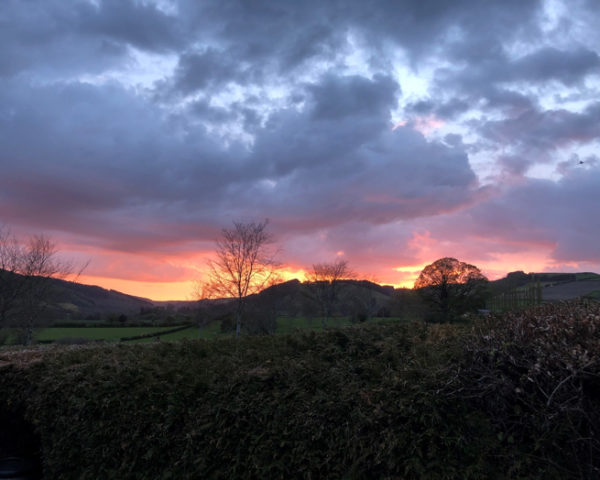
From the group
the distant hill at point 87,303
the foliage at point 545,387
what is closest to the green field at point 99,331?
the distant hill at point 87,303

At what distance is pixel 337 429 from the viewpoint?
329cm

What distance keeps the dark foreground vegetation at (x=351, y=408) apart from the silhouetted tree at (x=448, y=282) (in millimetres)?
23495

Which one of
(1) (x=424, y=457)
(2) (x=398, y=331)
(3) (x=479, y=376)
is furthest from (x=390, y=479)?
(2) (x=398, y=331)

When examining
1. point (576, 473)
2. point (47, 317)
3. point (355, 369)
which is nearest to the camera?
point (576, 473)

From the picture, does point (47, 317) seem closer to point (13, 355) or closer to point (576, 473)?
point (13, 355)

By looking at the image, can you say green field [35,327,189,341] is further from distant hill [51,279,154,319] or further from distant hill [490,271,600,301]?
distant hill [490,271,600,301]

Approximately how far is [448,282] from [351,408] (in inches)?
1010

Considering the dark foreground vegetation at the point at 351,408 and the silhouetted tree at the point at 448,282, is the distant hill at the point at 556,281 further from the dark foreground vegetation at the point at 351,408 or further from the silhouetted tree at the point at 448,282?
the dark foreground vegetation at the point at 351,408

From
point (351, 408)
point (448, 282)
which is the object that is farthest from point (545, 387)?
point (448, 282)

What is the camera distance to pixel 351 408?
11.1 ft

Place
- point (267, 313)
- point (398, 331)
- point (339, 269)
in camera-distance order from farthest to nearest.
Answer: point (339, 269)
point (267, 313)
point (398, 331)

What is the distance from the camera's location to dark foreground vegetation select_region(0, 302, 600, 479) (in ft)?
9.86

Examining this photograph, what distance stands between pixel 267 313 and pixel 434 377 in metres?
35.2

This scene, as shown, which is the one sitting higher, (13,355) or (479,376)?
(479,376)
